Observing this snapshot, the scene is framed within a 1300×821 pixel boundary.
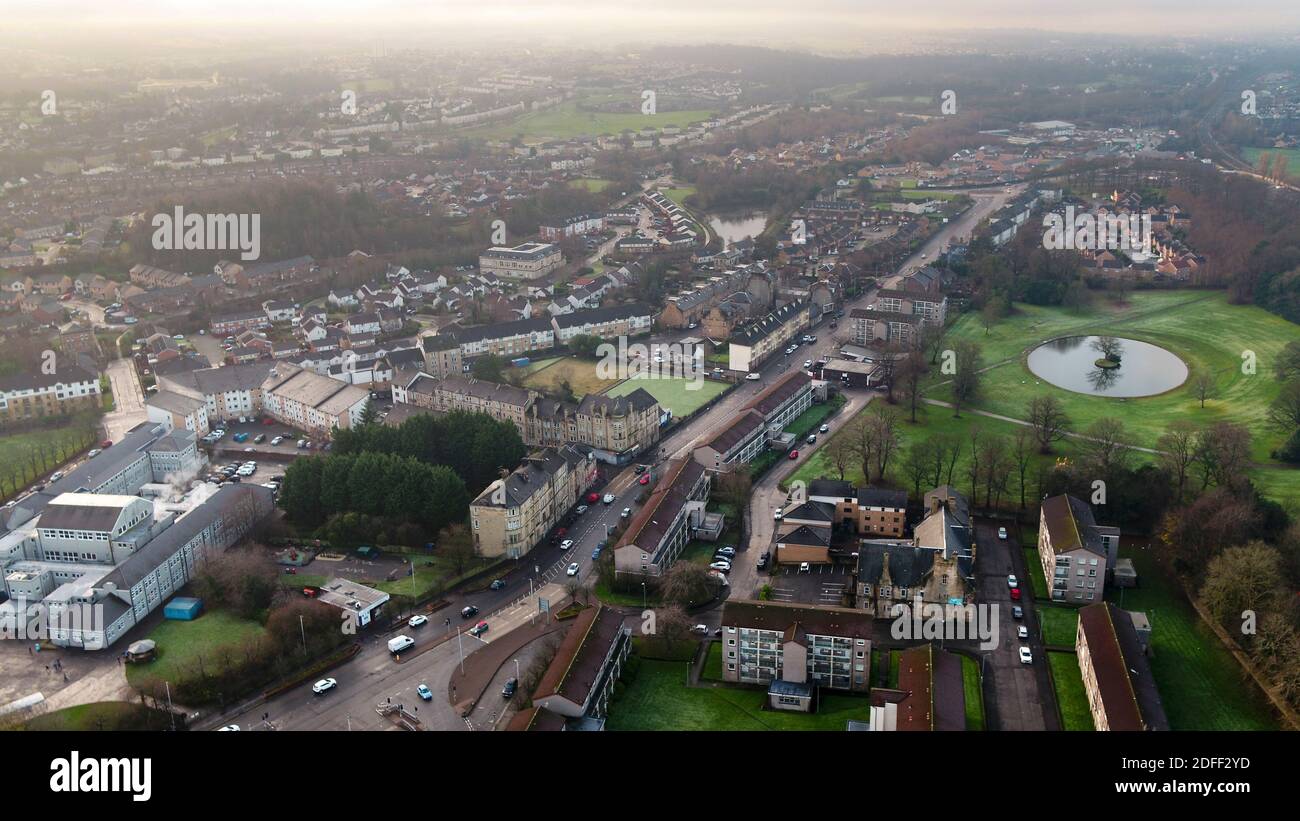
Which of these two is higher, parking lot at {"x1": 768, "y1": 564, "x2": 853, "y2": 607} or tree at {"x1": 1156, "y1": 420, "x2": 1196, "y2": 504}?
tree at {"x1": 1156, "y1": 420, "x2": 1196, "y2": 504}

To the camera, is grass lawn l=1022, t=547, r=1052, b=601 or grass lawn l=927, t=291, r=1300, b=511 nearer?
grass lawn l=1022, t=547, r=1052, b=601

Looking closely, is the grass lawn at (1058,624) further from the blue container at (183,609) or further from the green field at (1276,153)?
the green field at (1276,153)

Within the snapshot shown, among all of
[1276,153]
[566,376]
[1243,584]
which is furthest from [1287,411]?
[1276,153]

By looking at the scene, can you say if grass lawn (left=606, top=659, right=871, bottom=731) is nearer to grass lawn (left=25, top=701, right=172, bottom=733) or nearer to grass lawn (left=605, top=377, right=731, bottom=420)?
grass lawn (left=25, top=701, right=172, bottom=733)

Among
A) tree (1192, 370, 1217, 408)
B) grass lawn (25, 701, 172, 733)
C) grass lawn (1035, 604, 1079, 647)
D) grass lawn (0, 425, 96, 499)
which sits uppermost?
tree (1192, 370, 1217, 408)

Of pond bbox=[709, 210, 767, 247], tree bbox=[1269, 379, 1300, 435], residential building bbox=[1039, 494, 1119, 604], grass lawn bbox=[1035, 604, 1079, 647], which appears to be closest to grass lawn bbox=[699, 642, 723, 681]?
grass lawn bbox=[1035, 604, 1079, 647]

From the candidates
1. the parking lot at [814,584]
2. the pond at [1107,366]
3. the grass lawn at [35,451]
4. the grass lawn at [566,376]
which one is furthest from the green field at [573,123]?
the parking lot at [814,584]

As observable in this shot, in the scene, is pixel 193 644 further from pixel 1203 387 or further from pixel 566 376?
pixel 1203 387
